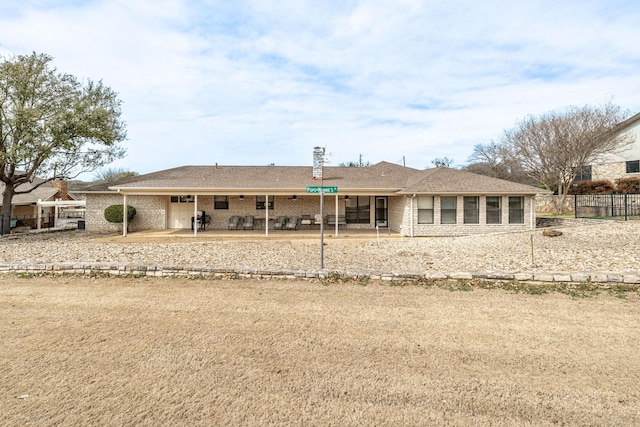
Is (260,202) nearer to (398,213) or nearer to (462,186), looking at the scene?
(398,213)

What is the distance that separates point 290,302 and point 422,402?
3271mm

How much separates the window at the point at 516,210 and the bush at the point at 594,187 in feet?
57.7

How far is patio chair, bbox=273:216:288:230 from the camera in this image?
60.2 feet

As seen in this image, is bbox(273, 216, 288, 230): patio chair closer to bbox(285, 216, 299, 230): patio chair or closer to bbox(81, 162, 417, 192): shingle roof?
bbox(285, 216, 299, 230): patio chair

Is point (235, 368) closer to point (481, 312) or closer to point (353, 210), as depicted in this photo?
point (481, 312)

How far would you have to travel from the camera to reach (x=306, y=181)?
17766 millimetres

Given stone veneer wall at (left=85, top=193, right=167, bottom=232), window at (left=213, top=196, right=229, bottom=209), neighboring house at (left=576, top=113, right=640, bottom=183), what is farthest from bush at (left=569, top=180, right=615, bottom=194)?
stone veneer wall at (left=85, top=193, right=167, bottom=232)

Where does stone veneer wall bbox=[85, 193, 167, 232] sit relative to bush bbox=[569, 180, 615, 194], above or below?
below

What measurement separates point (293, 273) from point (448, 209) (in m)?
10.6

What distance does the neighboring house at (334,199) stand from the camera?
15703mm

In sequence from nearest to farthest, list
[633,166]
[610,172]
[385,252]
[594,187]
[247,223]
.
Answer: [385,252] → [247,223] → [633,166] → [594,187] → [610,172]

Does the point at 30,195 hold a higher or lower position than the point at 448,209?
higher

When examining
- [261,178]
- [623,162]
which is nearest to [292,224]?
[261,178]

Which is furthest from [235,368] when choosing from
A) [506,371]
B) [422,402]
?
[506,371]
